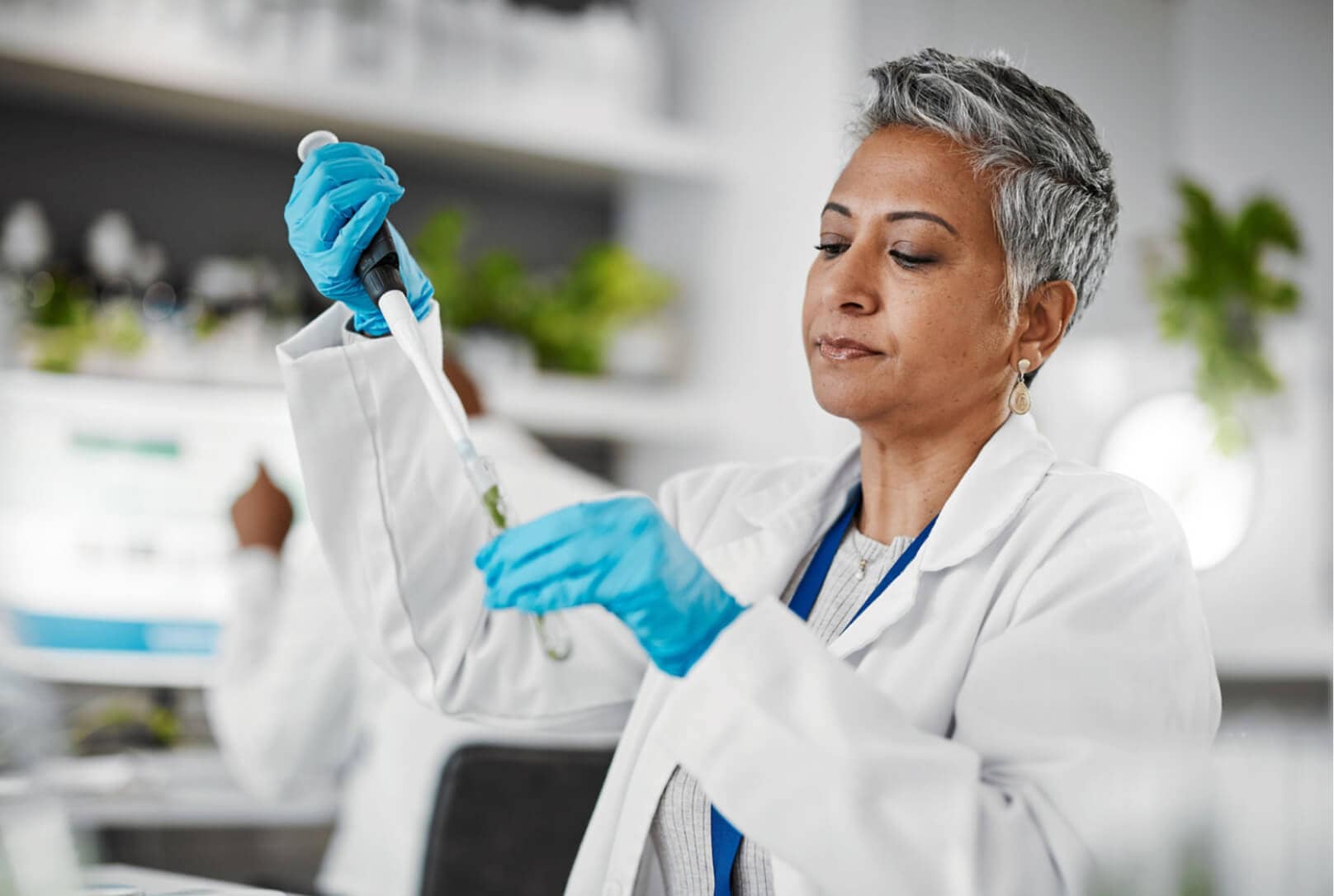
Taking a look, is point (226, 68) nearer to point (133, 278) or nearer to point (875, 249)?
point (133, 278)

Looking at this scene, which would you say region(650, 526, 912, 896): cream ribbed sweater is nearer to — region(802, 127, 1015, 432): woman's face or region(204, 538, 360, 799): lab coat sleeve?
region(802, 127, 1015, 432): woman's face

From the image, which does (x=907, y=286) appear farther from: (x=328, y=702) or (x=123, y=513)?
(x=123, y=513)

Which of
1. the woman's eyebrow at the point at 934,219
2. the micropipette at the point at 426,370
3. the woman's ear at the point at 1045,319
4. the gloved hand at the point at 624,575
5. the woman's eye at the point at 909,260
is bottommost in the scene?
the gloved hand at the point at 624,575

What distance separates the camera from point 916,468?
104 cm

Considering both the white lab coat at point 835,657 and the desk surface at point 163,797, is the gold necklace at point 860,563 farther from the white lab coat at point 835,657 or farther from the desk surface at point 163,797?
the desk surface at point 163,797

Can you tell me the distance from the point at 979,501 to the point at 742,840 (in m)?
0.31

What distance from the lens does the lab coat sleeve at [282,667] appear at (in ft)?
5.43

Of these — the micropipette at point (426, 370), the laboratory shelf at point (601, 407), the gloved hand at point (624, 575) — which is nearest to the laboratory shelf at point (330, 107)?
the laboratory shelf at point (601, 407)

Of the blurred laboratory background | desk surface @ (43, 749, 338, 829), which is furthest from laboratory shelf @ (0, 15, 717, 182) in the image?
desk surface @ (43, 749, 338, 829)

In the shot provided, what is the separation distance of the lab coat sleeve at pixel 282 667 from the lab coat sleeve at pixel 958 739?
1007 mm

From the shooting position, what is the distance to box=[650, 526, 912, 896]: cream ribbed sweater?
917 millimetres

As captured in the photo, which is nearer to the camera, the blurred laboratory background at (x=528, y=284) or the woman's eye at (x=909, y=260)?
the woman's eye at (x=909, y=260)

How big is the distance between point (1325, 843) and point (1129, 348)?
111 inches

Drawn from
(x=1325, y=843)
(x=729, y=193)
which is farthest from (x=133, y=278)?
(x=1325, y=843)
